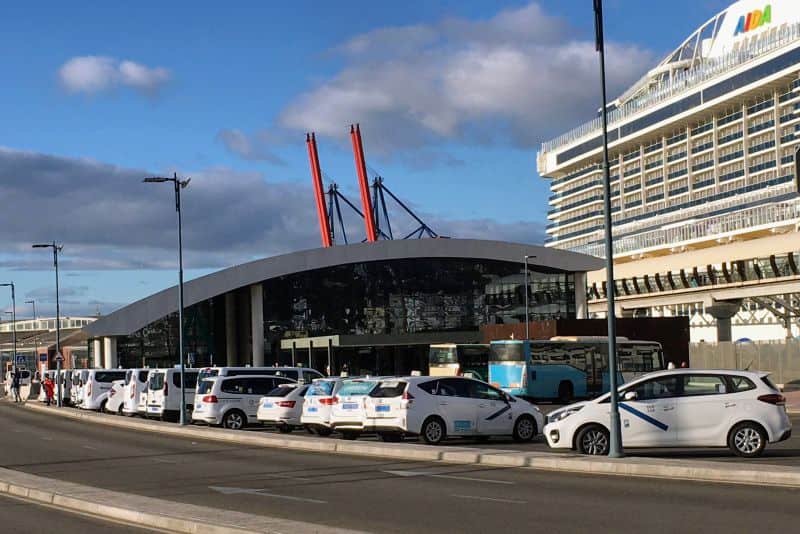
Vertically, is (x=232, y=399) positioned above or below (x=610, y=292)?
below

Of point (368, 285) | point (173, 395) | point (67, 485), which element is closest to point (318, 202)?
point (368, 285)

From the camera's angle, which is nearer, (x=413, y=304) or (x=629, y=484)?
(x=629, y=484)

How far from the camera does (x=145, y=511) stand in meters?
13.1

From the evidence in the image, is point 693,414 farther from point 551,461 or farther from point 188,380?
point 188,380

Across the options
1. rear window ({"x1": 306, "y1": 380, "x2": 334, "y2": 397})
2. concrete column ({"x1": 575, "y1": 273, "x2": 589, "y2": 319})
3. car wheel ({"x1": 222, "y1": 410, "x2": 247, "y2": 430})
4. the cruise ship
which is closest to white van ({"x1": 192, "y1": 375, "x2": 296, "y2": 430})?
car wheel ({"x1": 222, "y1": 410, "x2": 247, "y2": 430})

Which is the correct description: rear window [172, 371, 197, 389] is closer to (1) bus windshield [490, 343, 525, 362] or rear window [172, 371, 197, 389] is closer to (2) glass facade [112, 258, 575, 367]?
(1) bus windshield [490, 343, 525, 362]

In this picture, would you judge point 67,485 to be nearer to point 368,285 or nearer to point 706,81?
point 368,285

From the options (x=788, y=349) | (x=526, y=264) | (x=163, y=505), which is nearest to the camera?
(x=163, y=505)

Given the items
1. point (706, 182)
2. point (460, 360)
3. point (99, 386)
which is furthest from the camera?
point (706, 182)

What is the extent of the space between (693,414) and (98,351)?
219ft

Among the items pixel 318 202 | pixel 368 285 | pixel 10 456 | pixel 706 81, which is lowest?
pixel 10 456

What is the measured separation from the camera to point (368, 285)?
249 ft

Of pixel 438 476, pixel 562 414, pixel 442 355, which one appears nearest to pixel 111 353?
pixel 442 355

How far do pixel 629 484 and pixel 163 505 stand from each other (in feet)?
22.5
